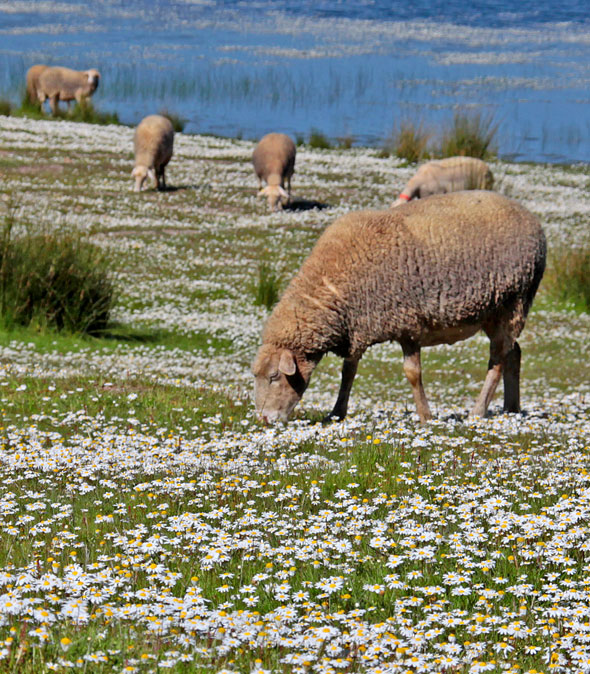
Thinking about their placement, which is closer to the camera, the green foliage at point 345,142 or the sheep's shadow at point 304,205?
the sheep's shadow at point 304,205

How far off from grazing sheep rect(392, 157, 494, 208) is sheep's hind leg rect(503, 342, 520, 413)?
1699 cm

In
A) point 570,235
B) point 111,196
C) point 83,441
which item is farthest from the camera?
point 111,196

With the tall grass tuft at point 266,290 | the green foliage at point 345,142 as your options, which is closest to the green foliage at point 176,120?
the green foliage at point 345,142

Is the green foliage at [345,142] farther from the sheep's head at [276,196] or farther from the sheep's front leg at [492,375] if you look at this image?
the sheep's front leg at [492,375]

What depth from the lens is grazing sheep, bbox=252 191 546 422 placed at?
10.2 metres

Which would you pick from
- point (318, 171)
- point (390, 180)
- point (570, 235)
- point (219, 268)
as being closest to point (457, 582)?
point (219, 268)

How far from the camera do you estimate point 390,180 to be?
3478 centimetres

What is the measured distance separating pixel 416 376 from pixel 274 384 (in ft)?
5.14

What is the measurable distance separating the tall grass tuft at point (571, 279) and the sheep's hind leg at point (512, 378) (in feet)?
33.6

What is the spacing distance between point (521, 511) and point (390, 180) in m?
29.5

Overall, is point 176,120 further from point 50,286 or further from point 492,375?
point 492,375

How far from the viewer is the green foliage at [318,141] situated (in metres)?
46.2

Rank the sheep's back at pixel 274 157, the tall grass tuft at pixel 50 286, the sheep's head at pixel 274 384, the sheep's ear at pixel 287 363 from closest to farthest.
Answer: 1. the sheep's ear at pixel 287 363
2. the sheep's head at pixel 274 384
3. the tall grass tuft at pixel 50 286
4. the sheep's back at pixel 274 157

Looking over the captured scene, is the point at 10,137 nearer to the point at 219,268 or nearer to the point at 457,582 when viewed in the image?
the point at 219,268
